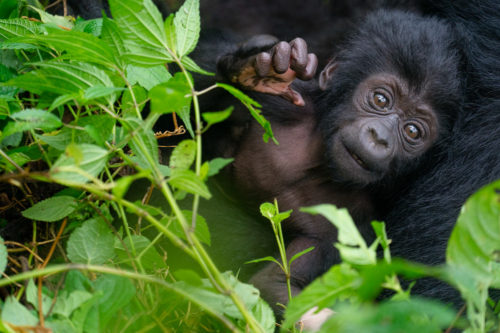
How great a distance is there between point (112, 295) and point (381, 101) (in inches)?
39.7

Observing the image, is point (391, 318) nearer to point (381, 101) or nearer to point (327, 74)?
point (381, 101)

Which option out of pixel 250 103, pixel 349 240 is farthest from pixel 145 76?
pixel 349 240

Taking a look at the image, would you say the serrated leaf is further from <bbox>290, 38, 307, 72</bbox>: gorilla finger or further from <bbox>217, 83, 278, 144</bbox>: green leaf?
<bbox>290, 38, 307, 72</bbox>: gorilla finger

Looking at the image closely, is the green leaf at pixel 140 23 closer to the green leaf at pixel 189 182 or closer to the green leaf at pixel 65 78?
the green leaf at pixel 65 78

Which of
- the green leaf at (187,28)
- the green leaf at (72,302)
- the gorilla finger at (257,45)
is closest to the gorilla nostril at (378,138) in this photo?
the gorilla finger at (257,45)

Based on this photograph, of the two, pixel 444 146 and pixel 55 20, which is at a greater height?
pixel 55 20

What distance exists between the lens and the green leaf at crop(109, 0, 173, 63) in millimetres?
812

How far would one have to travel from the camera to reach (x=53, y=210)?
92cm

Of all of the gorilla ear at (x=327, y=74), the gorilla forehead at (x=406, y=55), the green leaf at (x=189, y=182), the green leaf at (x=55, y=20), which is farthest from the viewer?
the gorilla ear at (x=327, y=74)

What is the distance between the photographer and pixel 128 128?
2.50 feet

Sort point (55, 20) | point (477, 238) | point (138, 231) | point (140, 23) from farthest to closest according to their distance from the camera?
point (55, 20) → point (138, 231) → point (140, 23) → point (477, 238)

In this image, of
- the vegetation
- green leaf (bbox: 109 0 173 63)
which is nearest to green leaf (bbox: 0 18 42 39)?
the vegetation

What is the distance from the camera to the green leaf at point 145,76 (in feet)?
3.23

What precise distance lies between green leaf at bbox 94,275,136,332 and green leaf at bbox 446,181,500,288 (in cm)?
43
